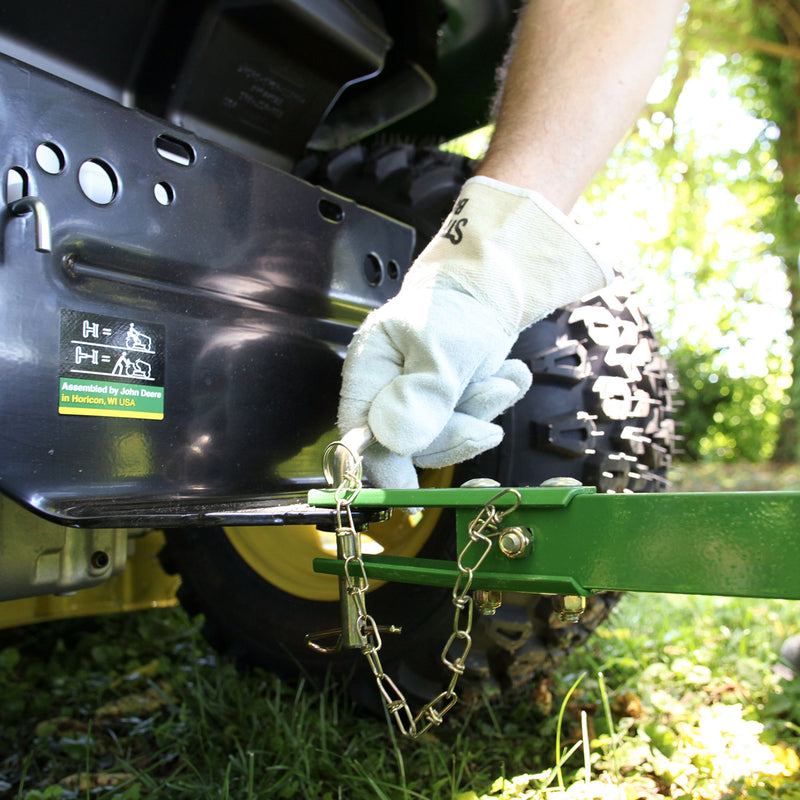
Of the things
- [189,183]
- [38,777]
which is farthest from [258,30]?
[38,777]

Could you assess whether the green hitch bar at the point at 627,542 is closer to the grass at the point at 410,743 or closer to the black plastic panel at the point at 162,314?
the black plastic panel at the point at 162,314

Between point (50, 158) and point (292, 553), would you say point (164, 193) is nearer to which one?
point (50, 158)

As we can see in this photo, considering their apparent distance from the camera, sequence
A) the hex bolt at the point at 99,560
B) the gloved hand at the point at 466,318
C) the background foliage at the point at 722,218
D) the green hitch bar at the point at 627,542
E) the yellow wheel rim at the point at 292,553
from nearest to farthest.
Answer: the green hitch bar at the point at 627,542
the gloved hand at the point at 466,318
the hex bolt at the point at 99,560
the yellow wheel rim at the point at 292,553
the background foliage at the point at 722,218

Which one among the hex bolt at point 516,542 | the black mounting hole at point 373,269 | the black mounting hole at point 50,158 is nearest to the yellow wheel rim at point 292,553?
the black mounting hole at point 373,269

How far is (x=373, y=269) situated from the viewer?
50.4 inches

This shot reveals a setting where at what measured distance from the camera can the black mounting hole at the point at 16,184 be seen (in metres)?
0.82

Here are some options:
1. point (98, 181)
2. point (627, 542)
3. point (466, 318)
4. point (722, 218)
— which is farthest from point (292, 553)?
point (722, 218)

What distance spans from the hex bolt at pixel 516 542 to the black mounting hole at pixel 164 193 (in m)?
0.62

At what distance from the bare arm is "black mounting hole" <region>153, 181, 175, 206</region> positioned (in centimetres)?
44

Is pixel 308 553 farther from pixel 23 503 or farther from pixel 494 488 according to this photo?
pixel 494 488

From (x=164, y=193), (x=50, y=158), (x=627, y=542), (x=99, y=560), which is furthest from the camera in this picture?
(x=99, y=560)

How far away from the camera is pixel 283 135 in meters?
1.30

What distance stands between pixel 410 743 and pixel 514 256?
33.0 inches

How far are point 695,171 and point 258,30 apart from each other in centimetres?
916
